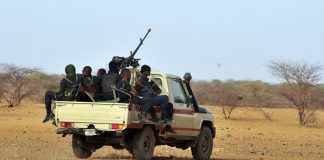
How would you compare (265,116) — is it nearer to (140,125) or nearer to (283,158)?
(283,158)

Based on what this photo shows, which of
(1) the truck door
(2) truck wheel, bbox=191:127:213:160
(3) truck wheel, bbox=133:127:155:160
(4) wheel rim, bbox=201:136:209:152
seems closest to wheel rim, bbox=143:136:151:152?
(3) truck wheel, bbox=133:127:155:160

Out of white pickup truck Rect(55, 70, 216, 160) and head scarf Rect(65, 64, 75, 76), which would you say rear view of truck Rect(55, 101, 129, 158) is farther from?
head scarf Rect(65, 64, 75, 76)

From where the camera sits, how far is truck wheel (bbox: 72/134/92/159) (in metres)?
14.1

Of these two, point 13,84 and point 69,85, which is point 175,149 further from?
point 13,84

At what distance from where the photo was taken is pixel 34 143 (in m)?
19.1

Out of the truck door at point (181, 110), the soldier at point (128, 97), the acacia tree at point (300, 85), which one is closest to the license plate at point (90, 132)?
the soldier at point (128, 97)

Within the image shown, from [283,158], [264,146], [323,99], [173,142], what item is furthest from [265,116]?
[173,142]

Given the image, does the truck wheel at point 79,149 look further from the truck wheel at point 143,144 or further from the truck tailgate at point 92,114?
the truck wheel at point 143,144

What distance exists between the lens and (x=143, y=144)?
1335 centimetres

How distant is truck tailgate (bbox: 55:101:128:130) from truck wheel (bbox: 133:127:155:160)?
716 mm

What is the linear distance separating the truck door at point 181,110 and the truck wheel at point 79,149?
1986mm

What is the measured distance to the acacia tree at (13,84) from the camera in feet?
150

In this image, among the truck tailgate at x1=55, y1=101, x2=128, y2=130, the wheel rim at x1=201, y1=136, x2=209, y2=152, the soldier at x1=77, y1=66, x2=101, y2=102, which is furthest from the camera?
the wheel rim at x1=201, y1=136, x2=209, y2=152

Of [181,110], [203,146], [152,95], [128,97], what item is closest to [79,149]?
[128,97]
